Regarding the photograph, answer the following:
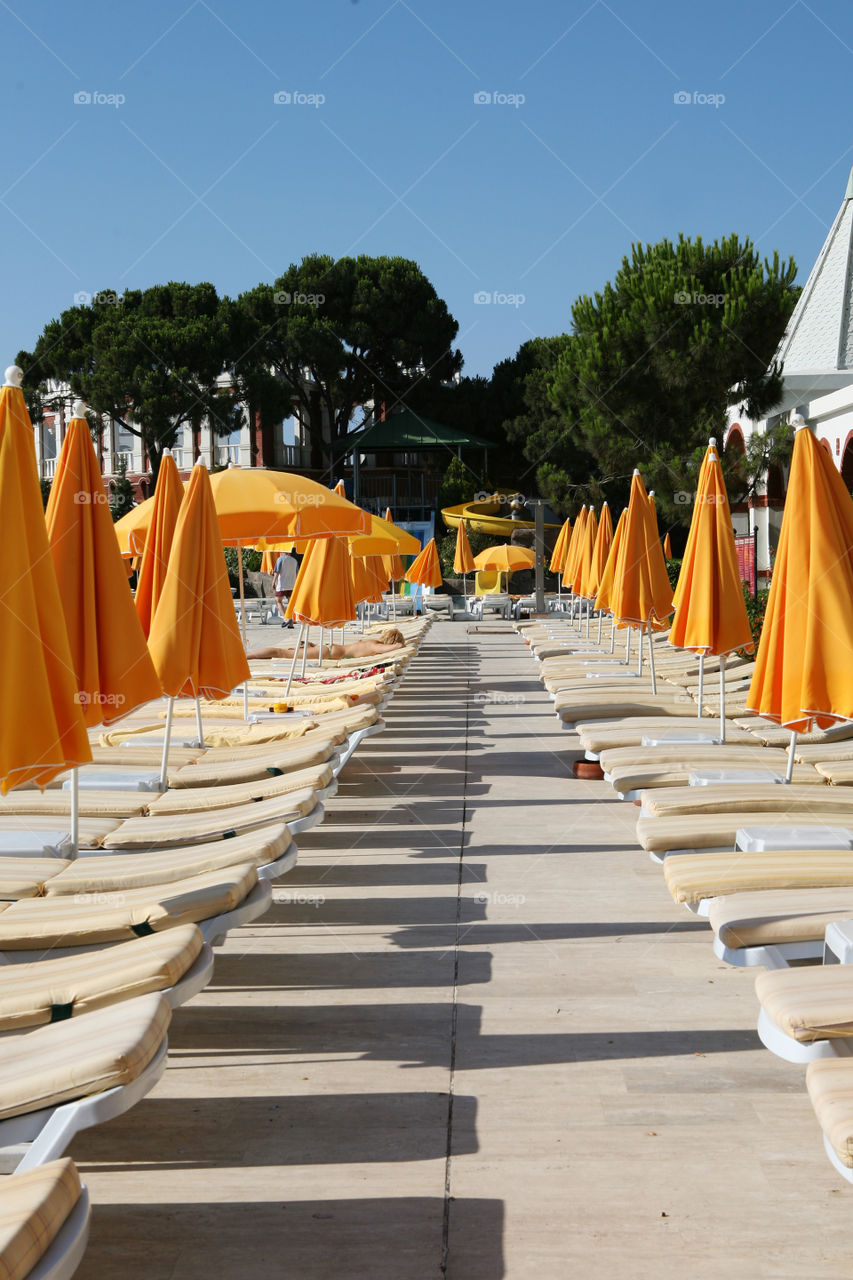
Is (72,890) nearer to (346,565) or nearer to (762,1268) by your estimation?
(762,1268)

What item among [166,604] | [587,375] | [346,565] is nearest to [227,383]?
[587,375]

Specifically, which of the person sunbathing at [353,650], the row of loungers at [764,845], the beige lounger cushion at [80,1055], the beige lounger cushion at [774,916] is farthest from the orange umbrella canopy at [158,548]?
the person sunbathing at [353,650]

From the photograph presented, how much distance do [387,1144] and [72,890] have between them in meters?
1.45

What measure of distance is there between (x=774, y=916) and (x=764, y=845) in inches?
40.5

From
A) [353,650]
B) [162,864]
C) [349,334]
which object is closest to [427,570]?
[353,650]

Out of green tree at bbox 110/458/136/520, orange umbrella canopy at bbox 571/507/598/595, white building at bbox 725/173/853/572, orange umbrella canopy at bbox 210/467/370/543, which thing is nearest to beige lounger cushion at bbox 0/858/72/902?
orange umbrella canopy at bbox 210/467/370/543

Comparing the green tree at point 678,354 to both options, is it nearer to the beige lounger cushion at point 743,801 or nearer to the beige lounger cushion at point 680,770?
the beige lounger cushion at point 680,770

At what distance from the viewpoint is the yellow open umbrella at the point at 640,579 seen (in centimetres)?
1058

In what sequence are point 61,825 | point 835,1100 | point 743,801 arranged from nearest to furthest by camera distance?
1. point 835,1100
2. point 61,825
3. point 743,801

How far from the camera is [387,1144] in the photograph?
3.21 m

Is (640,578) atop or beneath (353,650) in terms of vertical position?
atop

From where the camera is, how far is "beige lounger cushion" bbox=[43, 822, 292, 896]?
4.06 meters

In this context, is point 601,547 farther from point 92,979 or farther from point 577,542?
point 92,979

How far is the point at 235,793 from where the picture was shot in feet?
18.6
